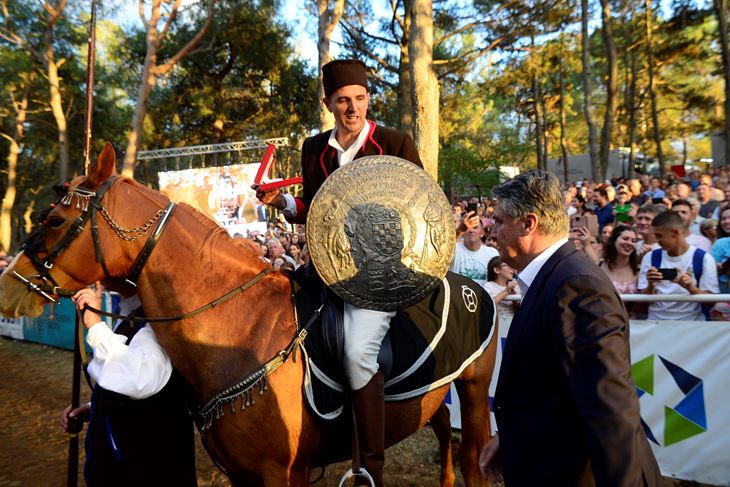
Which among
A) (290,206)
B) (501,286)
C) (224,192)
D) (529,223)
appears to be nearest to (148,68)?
(224,192)

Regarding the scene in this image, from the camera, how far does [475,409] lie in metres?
3.55

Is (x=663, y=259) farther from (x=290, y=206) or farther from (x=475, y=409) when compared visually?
(x=290, y=206)

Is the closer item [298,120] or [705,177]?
[705,177]

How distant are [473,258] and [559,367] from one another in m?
4.29

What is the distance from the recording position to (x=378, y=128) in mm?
2977

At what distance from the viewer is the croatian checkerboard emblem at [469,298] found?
3361mm

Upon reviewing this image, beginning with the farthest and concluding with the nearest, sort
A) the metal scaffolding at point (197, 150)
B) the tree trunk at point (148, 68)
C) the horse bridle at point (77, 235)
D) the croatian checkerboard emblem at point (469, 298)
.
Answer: the metal scaffolding at point (197, 150) → the tree trunk at point (148, 68) → the croatian checkerboard emblem at point (469, 298) → the horse bridle at point (77, 235)

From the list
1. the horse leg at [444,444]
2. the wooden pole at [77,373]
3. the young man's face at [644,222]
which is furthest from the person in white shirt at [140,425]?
the young man's face at [644,222]

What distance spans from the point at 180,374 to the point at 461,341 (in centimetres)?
173

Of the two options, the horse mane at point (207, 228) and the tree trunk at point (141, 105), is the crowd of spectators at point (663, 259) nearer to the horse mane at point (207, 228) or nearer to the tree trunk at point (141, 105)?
the horse mane at point (207, 228)

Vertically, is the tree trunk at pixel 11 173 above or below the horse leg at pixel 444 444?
above

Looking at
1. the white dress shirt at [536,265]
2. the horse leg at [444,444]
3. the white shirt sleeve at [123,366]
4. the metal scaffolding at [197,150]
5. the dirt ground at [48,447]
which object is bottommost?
the dirt ground at [48,447]

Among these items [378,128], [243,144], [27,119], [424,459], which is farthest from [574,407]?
[27,119]

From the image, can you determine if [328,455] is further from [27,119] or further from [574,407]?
[27,119]
